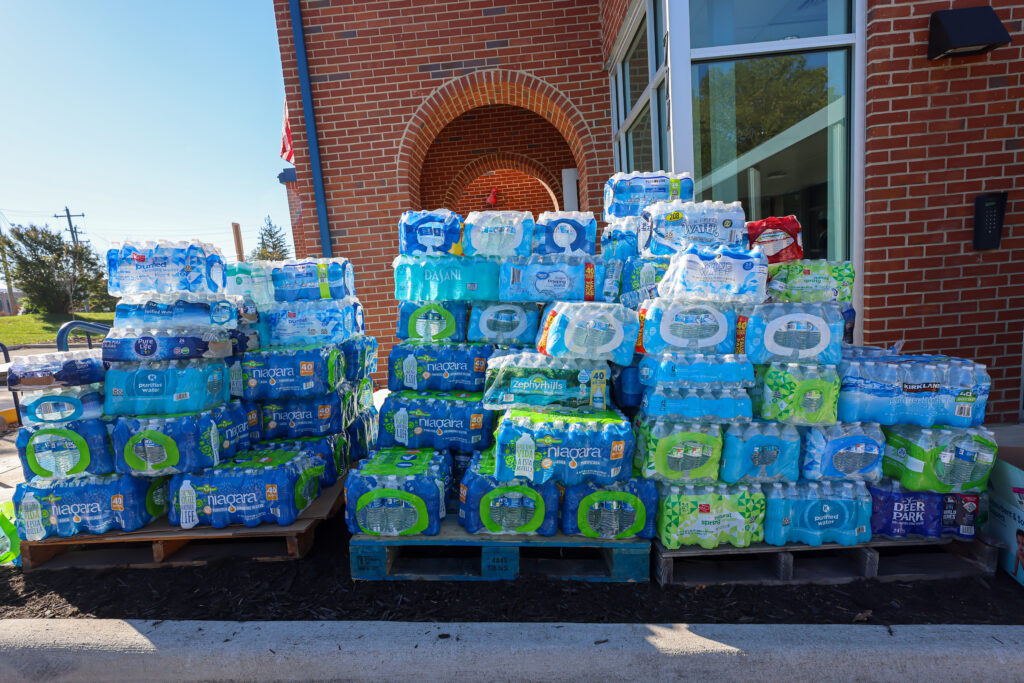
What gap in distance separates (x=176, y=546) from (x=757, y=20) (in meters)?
5.84

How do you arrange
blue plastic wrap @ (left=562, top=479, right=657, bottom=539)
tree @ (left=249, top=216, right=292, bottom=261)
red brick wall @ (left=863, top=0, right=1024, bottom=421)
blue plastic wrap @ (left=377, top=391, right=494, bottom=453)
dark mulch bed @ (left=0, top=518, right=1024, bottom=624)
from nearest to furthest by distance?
dark mulch bed @ (left=0, top=518, right=1024, bottom=624)
blue plastic wrap @ (left=562, top=479, right=657, bottom=539)
blue plastic wrap @ (left=377, top=391, right=494, bottom=453)
red brick wall @ (left=863, top=0, right=1024, bottom=421)
tree @ (left=249, top=216, right=292, bottom=261)

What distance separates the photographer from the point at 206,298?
325cm

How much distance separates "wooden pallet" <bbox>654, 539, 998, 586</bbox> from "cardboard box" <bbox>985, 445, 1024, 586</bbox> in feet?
0.27

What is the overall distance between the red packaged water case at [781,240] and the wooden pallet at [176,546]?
3.41m

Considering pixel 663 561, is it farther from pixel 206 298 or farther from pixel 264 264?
pixel 264 264

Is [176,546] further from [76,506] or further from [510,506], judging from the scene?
[510,506]

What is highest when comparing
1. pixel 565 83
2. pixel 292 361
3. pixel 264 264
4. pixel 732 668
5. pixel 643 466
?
pixel 565 83

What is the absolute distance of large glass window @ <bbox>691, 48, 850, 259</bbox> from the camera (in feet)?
13.7

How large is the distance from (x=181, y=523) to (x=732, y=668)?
121 inches

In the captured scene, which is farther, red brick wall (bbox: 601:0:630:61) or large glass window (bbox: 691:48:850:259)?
red brick wall (bbox: 601:0:630:61)

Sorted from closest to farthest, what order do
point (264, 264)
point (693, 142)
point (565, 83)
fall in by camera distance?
point (264, 264)
point (693, 142)
point (565, 83)

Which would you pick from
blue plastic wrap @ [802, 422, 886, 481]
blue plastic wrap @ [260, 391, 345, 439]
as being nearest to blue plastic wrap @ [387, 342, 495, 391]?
blue plastic wrap @ [260, 391, 345, 439]

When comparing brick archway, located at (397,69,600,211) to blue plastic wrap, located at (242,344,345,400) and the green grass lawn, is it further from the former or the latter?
the green grass lawn

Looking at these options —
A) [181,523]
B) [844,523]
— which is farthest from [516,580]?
[181,523]
